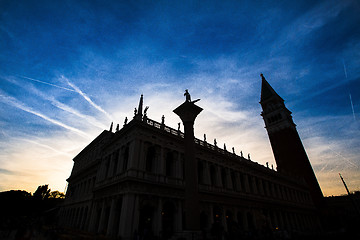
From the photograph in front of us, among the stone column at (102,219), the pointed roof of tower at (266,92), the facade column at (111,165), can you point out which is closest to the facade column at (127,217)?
the stone column at (102,219)

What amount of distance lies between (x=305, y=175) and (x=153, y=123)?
46.7 meters

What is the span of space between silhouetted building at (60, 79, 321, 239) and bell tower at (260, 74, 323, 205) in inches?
441

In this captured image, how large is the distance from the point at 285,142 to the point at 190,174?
49.4m

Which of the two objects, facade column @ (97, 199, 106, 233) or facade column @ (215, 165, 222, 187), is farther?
facade column @ (215, 165, 222, 187)

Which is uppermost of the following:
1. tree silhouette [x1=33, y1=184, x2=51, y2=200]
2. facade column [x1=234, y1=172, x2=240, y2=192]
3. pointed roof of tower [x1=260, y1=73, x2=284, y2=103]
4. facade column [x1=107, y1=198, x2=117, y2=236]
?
pointed roof of tower [x1=260, y1=73, x2=284, y2=103]

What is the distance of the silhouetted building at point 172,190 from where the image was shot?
15.3 m

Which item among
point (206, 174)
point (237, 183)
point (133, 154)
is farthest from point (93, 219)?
point (237, 183)

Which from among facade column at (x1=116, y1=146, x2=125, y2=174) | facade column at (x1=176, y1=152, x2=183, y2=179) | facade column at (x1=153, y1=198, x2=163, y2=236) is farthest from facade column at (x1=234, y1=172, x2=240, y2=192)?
facade column at (x1=116, y1=146, x2=125, y2=174)

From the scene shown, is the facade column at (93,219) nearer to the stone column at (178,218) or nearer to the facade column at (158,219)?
the facade column at (158,219)

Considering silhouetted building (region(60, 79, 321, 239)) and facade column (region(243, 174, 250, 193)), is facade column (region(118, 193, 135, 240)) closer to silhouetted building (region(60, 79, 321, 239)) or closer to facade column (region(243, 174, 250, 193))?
silhouetted building (region(60, 79, 321, 239))

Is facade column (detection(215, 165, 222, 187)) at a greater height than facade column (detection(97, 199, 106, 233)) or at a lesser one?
greater

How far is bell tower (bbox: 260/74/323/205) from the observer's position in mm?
48250

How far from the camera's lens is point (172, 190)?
1917cm

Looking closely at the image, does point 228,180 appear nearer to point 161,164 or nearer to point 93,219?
point 161,164
